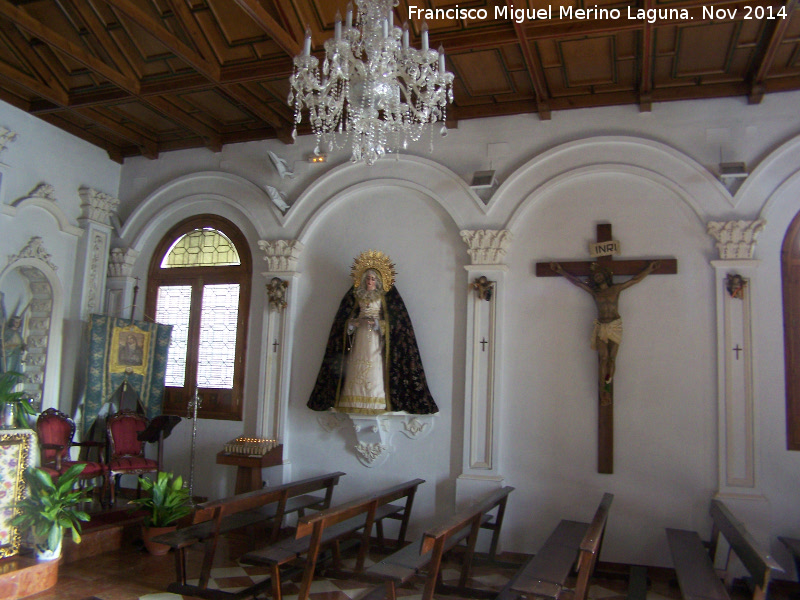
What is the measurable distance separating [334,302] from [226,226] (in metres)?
1.78

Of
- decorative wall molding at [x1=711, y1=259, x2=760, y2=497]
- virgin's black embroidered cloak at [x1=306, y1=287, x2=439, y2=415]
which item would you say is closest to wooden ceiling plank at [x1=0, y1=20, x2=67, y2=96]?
virgin's black embroidered cloak at [x1=306, y1=287, x2=439, y2=415]

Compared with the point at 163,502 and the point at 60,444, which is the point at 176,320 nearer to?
the point at 60,444

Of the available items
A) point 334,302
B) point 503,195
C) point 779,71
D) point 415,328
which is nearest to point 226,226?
point 334,302

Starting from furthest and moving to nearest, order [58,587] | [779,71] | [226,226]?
[226,226] → [779,71] → [58,587]

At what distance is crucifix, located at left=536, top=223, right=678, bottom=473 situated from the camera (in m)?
6.14

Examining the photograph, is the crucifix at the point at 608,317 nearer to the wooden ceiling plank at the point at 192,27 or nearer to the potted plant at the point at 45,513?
the wooden ceiling plank at the point at 192,27

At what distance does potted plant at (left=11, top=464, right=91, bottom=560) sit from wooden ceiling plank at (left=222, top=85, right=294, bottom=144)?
3.93 metres

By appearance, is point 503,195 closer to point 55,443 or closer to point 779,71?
point 779,71

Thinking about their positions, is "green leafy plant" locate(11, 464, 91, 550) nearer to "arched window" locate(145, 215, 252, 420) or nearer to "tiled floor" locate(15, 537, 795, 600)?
"tiled floor" locate(15, 537, 795, 600)

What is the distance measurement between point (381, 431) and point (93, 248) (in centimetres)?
418

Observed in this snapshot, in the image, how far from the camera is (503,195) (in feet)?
22.3

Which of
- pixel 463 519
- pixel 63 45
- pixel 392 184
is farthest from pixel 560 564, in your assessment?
pixel 63 45

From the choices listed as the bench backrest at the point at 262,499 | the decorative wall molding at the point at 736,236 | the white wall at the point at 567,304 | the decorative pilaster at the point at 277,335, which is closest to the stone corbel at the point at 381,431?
the white wall at the point at 567,304

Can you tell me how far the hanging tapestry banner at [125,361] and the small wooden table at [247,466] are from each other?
4.47 feet
